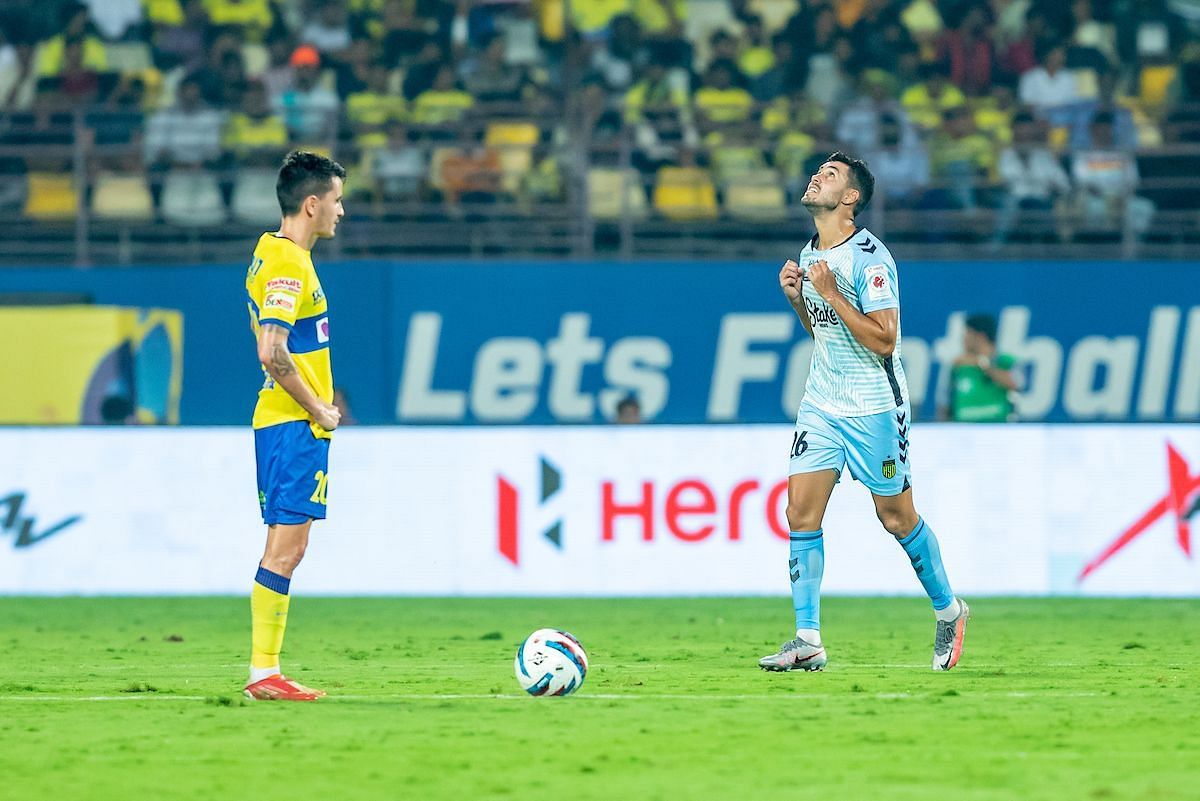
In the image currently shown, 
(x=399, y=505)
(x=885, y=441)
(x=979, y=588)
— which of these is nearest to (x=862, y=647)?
(x=885, y=441)

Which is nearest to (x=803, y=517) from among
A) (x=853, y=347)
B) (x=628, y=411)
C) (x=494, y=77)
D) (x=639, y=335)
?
(x=853, y=347)

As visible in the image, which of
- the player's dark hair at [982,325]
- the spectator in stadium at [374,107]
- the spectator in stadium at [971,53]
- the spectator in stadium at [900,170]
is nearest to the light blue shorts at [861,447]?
the player's dark hair at [982,325]

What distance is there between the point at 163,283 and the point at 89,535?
3.86 meters

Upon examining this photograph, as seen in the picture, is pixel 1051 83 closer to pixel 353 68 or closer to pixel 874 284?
pixel 353 68

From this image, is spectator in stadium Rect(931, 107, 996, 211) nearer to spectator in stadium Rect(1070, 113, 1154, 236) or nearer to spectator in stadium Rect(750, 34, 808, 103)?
spectator in stadium Rect(1070, 113, 1154, 236)

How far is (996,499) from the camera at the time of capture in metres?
14.4

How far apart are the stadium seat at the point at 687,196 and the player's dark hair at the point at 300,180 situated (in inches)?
404

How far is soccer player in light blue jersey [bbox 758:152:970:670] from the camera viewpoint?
8828 mm

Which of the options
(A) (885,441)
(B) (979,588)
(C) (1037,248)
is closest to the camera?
(A) (885,441)

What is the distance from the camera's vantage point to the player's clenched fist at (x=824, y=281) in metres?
8.70

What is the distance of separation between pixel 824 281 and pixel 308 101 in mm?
11459

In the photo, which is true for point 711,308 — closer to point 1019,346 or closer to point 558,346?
point 558,346

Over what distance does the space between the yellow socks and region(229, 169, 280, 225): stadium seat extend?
34.9 feet

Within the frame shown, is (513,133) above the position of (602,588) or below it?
above
